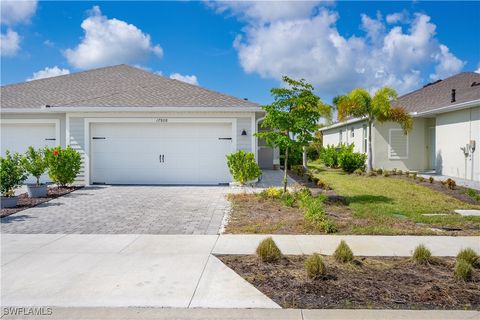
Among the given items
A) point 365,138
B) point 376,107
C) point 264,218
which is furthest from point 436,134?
point 264,218

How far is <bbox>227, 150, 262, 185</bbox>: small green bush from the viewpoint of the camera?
42.0 ft

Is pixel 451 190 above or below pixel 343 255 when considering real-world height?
above

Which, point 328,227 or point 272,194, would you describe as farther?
point 272,194

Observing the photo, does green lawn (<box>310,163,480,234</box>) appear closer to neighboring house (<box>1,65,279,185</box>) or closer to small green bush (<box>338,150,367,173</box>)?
neighboring house (<box>1,65,279,185</box>)

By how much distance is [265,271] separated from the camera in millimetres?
5020

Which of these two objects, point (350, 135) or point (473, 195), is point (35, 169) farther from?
point (350, 135)

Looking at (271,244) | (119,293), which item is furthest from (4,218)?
(271,244)

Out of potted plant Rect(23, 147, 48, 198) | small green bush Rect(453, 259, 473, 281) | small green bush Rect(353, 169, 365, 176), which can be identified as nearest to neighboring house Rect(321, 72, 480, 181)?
small green bush Rect(353, 169, 365, 176)

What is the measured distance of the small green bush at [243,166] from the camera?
1281cm

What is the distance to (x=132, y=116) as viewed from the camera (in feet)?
47.0

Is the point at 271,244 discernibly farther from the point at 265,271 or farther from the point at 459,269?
the point at 459,269

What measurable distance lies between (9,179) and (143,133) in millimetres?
5296

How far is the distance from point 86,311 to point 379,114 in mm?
17854

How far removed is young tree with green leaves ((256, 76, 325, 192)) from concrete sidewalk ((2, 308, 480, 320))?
6930 millimetres
